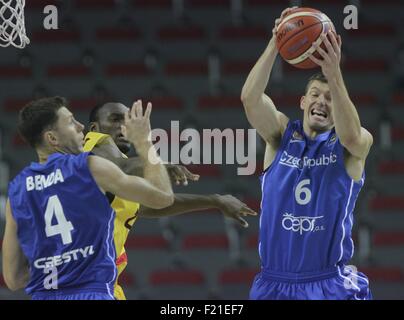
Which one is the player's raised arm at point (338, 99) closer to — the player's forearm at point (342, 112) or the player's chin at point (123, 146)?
the player's forearm at point (342, 112)

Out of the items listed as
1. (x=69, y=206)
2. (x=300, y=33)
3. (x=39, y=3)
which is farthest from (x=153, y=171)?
(x=39, y=3)

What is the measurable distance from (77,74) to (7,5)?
4.71 m

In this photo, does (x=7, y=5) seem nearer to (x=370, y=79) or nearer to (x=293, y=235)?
(x=293, y=235)

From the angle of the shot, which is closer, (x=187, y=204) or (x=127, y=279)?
(x=187, y=204)

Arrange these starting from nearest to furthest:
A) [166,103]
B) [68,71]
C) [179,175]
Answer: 1. [179,175]
2. [166,103]
3. [68,71]

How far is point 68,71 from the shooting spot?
10.7 metres

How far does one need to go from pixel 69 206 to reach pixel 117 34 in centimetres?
673

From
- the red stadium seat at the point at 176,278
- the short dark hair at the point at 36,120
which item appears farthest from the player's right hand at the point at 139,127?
the red stadium seat at the point at 176,278

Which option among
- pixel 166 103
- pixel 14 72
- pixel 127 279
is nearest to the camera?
pixel 127 279

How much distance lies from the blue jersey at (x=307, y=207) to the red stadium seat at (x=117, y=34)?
5.96 m

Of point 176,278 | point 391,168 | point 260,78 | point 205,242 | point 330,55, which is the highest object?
point 330,55

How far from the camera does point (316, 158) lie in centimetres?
543

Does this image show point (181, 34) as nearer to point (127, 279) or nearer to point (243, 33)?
point (243, 33)
